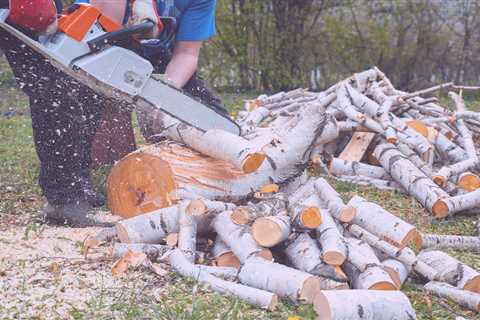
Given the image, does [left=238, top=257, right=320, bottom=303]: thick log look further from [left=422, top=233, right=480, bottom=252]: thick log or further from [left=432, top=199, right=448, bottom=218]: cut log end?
[left=432, top=199, right=448, bottom=218]: cut log end

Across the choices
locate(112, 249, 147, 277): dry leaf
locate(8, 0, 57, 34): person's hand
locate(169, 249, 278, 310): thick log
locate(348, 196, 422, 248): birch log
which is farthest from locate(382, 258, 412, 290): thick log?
locate(8, 0, 57, 34): person's hand

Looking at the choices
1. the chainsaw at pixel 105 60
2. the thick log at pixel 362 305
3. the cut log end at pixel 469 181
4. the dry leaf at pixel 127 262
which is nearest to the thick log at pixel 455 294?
the thick log at pixel 362 305

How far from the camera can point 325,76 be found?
400 inches

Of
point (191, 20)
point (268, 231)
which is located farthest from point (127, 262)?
point (191, 20)

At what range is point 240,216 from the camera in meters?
2.75

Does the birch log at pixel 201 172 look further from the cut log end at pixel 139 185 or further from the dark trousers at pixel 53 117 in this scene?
the dark trousers at pixel 53 117

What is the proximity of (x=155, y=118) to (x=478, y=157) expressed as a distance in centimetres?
225

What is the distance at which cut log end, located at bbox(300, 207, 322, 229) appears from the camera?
268 centimetres

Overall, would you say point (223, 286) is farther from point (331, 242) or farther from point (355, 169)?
point (355, 169)

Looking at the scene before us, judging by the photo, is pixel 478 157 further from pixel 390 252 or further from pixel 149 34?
pixel 149 34

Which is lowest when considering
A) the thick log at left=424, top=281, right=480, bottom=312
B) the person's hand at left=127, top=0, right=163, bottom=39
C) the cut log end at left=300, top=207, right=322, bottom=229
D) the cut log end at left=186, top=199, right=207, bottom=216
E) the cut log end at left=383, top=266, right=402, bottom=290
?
the thick log at left=424, top=281, right=480, bottom=312

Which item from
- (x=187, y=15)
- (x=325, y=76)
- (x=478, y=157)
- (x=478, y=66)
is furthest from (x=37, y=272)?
(x=478, y=66)

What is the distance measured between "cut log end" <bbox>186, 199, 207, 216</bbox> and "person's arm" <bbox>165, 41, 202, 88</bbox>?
1.12 meters

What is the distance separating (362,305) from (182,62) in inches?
82.6
